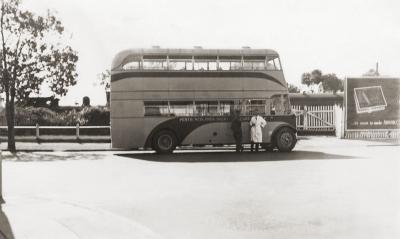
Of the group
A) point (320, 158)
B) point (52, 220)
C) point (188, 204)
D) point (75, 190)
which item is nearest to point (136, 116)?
point (320, 158)

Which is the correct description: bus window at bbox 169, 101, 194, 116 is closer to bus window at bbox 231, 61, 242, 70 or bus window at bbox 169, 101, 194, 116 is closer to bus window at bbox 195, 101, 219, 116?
bus window at bbox 195, 101, 219, 116

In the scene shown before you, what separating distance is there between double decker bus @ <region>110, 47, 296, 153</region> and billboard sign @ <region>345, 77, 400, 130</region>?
8.52 meters

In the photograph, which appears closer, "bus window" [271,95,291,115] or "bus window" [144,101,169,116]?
"bus window" [144,101,169,116]

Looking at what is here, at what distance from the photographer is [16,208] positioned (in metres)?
7.82

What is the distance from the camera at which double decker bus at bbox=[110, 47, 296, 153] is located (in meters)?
19.2

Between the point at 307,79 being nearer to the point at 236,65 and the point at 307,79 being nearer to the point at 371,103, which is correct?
the point at 371,103

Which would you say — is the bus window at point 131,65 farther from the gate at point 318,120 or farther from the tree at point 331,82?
the tree at point 331,82

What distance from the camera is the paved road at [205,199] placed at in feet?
21.6

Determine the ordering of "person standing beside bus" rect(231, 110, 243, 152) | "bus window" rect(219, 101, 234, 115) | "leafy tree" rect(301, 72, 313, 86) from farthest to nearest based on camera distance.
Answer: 1. "leafy tree" rect(301, 72, 313, 86)
2. "bus window" rect(219, 101, 234, 115)
3. "person standing beside bus" rect(231, 110, 243, 152)

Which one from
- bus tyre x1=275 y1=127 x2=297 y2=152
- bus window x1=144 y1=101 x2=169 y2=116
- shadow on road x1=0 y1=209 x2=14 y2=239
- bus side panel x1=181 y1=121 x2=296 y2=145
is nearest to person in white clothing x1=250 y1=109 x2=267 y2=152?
bus side panel x1=181 y1=121 x2=296 y2=145

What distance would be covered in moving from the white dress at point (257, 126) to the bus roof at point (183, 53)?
2.41 metres

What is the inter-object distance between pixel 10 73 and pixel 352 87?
1676cm

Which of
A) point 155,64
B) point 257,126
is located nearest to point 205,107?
point 257,126

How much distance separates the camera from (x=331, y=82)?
3750 inches
